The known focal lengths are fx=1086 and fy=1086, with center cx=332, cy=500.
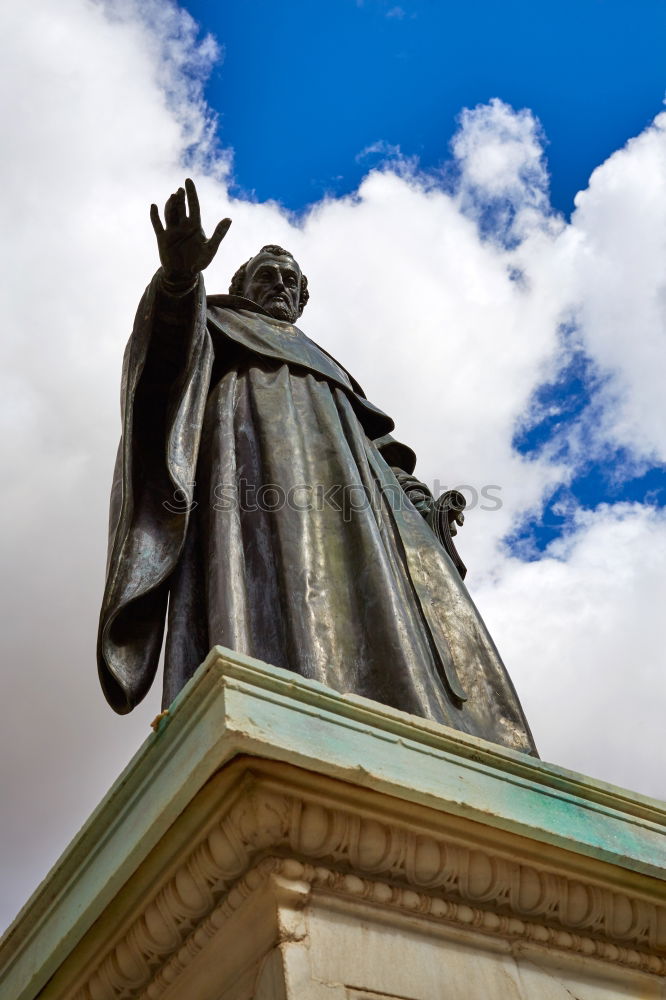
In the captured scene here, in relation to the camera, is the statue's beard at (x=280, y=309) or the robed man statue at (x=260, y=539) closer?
the robed man statue at (x=260, y=539)

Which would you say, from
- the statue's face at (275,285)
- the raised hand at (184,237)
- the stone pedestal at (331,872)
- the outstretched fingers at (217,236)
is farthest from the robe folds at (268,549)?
the statue's face at (275,285)

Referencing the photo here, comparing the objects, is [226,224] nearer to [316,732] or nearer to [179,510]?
[179,510]

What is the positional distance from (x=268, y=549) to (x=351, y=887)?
211 cm

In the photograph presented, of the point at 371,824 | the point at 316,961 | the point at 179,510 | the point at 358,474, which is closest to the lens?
the point at 316,961

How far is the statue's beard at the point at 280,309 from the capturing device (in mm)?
6828

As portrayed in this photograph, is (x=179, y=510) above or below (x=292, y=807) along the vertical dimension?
above

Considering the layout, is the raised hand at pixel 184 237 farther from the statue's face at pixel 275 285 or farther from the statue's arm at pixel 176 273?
the statue's face at pixel 275 285

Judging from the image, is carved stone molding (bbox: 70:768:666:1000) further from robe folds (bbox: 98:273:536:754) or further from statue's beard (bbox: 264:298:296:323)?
statue's beard (bbox: 264:298:296:323)

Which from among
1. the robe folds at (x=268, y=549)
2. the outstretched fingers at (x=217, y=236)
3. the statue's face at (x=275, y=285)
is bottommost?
the robe folds at (x=268, y=549)

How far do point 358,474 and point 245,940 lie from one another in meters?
2.86

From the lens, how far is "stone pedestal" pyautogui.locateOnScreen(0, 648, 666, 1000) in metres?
2.37

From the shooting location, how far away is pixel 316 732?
8.06ft

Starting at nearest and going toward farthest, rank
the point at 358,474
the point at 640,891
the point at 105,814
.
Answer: the point at 105,814
the point at 640,891
the point at 358,474

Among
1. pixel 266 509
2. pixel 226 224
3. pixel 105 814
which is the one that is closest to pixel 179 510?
pixel 266 509
